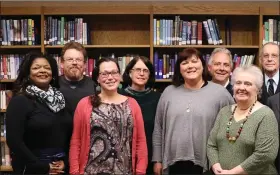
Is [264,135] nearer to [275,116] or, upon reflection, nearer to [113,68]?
[275,116]

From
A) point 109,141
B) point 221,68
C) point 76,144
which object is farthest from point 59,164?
point 221,68

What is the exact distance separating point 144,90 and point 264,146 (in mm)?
1029

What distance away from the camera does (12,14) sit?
439cm

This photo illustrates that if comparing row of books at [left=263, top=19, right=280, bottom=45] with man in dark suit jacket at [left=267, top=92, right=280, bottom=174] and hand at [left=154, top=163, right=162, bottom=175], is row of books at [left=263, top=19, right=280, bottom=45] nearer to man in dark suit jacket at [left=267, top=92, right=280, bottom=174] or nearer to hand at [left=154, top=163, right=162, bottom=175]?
man in dark suit jacket at [left=267, top=92, right=280, bottom=174]

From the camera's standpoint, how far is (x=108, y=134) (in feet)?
8.48

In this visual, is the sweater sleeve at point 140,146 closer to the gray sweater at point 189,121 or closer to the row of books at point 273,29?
the gray sweater at point 189,121

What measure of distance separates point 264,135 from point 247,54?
2.40 metres

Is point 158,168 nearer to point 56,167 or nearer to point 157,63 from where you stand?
point 56,167

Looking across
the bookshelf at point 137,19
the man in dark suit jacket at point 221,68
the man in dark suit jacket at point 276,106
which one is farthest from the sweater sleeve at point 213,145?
the bookshelf at point 137,19

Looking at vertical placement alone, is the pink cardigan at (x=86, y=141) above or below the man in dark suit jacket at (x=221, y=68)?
below

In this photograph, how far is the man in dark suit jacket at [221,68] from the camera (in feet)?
10.6

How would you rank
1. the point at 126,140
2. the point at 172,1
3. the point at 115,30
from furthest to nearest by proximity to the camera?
the point at 115,30, the point at 172,1, the point at 126,140

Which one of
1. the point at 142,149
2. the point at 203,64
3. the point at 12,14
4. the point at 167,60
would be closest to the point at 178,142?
the point at 142,149

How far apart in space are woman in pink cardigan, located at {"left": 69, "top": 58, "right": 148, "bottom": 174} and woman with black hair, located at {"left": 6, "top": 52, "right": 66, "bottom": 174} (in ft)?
0.41
